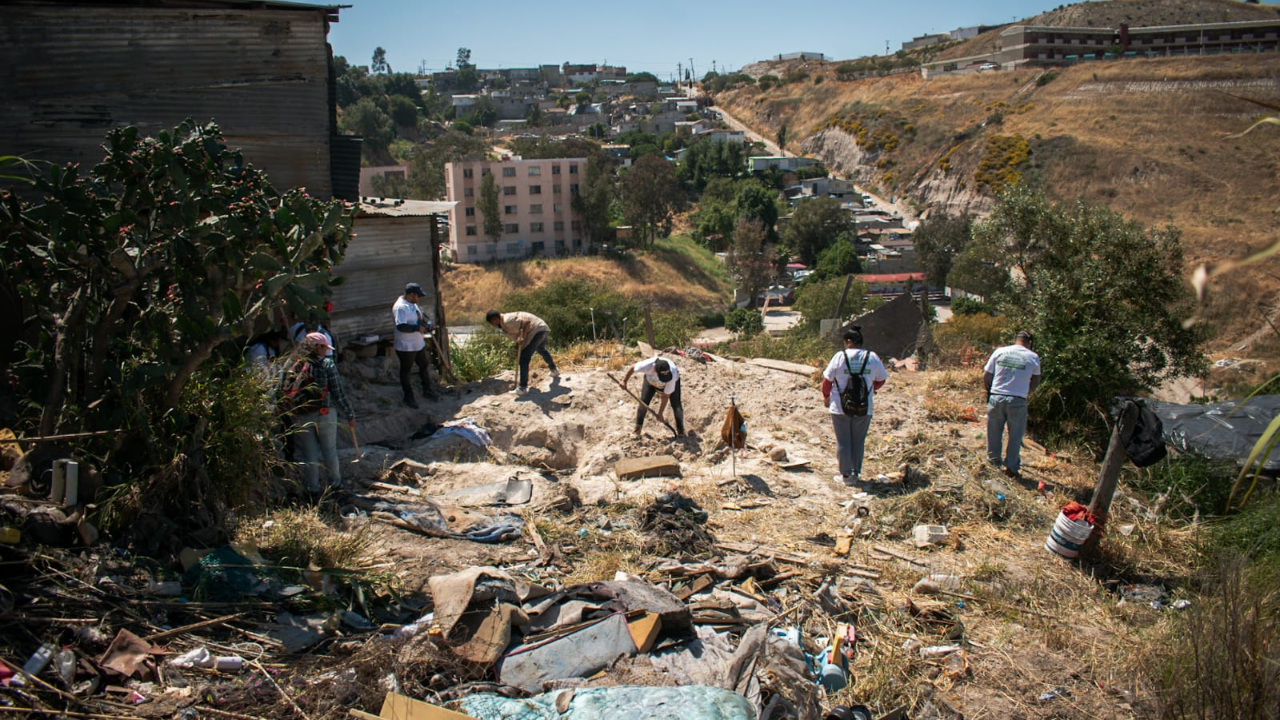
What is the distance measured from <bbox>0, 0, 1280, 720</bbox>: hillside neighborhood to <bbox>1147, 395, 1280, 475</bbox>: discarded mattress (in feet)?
0.18

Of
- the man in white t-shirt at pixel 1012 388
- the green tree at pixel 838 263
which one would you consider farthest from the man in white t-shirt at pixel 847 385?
the green tree at pixel 838 263

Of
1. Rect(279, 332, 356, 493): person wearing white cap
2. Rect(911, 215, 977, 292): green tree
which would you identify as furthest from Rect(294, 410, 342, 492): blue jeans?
Rect(911, 215, 977, 292): green tree

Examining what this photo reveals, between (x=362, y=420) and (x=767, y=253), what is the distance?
48.1 m

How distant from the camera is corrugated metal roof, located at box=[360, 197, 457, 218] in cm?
987

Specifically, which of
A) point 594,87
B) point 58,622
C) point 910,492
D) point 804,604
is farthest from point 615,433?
point 594,87

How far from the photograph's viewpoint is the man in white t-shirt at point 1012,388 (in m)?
7.53

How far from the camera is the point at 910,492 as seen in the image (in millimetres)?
7277

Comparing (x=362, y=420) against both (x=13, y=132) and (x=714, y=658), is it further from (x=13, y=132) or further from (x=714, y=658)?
(x=714, y=658)

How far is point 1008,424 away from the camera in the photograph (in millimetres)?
7586

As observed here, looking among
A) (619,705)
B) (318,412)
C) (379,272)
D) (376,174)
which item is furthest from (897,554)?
(376,174)

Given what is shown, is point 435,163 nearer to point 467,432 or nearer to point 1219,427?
point 467,432

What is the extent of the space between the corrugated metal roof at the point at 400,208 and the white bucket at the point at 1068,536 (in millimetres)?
7301

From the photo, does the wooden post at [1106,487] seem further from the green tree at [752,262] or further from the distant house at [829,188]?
the distant house at [829,188]

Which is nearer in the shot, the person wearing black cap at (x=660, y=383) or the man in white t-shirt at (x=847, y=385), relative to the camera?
the man in white t-shirt at (x=847, y=385)
